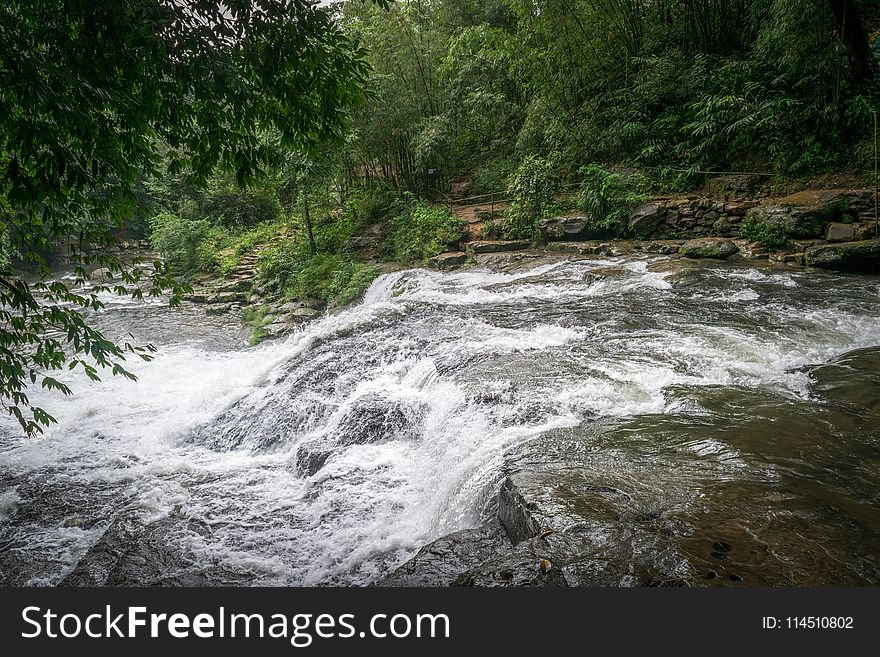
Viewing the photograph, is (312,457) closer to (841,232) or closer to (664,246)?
(664,246)

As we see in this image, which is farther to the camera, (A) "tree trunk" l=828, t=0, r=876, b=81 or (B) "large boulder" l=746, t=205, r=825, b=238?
(A) "tree trunk" l=828, t=0, r=876, b=81

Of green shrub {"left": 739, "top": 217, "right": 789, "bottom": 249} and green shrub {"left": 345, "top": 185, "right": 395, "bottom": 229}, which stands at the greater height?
green shrub {"left": 345, "top": 185, "right": 395, "bottom": 229}

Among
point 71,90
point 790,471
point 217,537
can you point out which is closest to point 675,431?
point 790,471

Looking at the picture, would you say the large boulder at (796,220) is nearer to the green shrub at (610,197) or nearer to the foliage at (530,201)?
the green shrub at (610,197)

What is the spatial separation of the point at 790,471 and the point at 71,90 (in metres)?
4.15

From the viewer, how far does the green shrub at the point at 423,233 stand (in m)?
11.2

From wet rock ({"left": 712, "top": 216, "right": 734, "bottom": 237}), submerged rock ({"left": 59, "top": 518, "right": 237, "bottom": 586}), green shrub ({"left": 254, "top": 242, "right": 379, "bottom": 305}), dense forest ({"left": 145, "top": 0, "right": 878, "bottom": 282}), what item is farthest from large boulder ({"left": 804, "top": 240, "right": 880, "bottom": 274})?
submerged rock ({"left": 59, "top": 518, "right": 237, "bottom": 586})

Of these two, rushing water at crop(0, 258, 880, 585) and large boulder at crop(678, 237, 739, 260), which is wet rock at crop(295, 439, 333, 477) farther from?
large boulder at crop(678, 237, 739, 260)

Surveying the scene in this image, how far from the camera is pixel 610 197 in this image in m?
10.2

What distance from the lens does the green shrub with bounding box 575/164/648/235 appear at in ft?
33.1

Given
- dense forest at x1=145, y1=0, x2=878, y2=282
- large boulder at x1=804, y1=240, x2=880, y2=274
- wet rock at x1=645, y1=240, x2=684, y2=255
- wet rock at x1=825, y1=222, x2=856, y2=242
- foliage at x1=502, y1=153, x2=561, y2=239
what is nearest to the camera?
large boulder at x1=804, y1=240, x2=880, y2=274

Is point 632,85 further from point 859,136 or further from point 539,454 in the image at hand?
point 539,454

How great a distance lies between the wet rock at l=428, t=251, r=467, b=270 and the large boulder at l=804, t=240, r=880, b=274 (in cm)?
627

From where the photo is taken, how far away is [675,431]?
346cm
